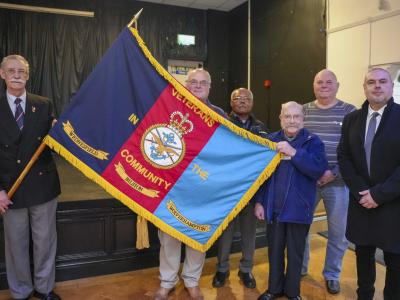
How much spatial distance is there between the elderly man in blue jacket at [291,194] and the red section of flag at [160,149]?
44cm

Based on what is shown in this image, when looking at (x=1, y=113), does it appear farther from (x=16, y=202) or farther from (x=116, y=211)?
(x=116, y=211)

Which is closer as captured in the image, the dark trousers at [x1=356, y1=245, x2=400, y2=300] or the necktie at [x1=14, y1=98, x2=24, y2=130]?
the dark trousers at [x1=356, y1=245, x2=400, y2=300]

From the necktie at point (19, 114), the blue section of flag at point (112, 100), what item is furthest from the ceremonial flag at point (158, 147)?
the necktie at point (19, 114)

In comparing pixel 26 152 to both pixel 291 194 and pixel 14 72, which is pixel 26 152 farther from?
pixel 291 194

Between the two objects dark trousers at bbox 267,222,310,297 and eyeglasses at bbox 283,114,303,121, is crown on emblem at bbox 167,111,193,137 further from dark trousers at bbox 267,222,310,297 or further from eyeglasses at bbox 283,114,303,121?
dark trousers at bbox 267,222,310,297

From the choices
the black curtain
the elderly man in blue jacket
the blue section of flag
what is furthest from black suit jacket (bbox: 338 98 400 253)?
the black curtain

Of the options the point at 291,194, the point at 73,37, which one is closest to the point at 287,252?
the point at 291,194

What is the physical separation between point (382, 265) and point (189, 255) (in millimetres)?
1652

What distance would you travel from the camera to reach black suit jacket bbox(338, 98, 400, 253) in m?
1.76

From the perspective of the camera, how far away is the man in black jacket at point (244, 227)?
7.88ft

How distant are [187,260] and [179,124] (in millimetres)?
874

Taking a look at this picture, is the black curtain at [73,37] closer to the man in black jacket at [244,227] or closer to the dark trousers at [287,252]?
the man in black jacket at [244,227]

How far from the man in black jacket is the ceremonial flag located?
16.3 inches

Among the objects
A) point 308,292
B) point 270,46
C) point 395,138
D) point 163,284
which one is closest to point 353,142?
point 395,138
